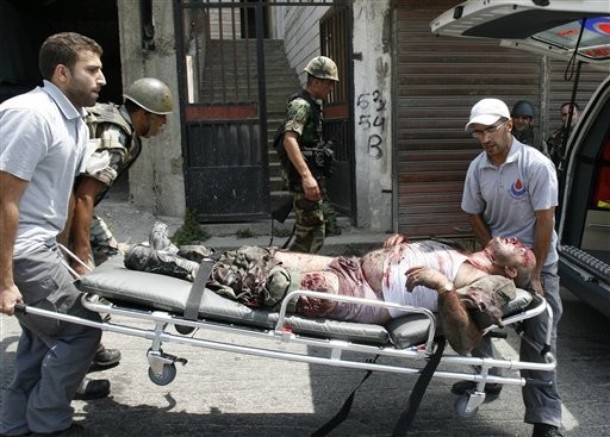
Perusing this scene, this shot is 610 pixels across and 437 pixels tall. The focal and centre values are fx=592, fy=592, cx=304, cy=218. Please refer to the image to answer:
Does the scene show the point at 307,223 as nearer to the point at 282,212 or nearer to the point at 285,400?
the point at 282,212

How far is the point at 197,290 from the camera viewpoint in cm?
261

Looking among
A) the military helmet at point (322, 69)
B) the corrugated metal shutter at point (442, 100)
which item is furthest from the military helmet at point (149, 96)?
the corrugated metal shutter at point (442, 100)

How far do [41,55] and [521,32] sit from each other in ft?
9.26

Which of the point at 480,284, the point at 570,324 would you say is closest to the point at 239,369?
the point at 480,284

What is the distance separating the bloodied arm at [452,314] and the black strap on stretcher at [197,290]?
0.91 meters

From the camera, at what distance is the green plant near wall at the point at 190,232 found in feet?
20.9

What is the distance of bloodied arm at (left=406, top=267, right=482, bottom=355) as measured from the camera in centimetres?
249

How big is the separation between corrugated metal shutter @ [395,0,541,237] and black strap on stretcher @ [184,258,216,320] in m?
4.38

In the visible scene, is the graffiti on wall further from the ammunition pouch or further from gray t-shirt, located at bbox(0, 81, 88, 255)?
gray t-shirt, located at bbox(0, 81, 88, 255)

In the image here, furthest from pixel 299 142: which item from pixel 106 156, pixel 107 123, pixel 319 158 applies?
pixel 106 156

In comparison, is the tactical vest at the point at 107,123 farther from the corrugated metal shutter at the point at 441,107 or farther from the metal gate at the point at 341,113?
the corrugated metal shutter at the point at 441,107

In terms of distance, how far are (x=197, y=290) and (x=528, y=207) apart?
1.74m

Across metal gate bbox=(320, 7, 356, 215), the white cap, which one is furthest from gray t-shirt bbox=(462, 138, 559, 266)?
metal gate bbox=(320, 7, 356, 215)

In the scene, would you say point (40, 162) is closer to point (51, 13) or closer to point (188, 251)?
point (188, 251)
